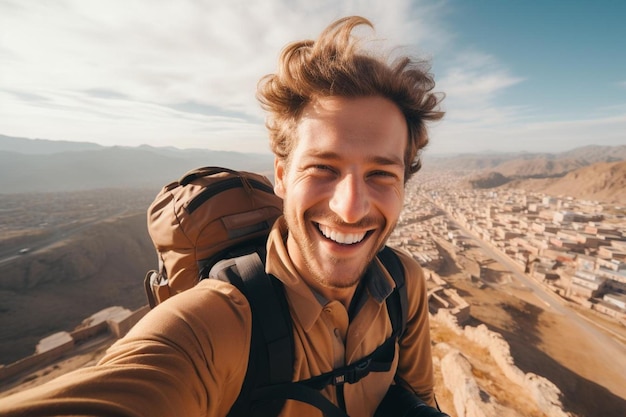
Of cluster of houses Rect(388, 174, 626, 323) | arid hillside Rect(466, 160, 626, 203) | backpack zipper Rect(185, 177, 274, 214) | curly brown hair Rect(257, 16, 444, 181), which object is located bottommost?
cluster of houses Rect(388, 174, 626, 323)

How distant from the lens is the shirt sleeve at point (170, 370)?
93cm

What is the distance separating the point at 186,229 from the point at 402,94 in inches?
77.1

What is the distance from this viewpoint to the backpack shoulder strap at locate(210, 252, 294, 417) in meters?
1.51

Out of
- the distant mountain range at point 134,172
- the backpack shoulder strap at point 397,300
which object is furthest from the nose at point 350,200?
the distant mountain range at point 134,172

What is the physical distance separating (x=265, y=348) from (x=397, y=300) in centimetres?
110

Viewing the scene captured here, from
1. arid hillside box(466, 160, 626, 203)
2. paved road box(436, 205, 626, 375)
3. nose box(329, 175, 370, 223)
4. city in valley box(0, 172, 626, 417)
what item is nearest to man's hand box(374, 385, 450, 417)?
nose box(329, 175, 370, 223)

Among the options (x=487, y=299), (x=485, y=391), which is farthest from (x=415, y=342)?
(x=487, y=299)

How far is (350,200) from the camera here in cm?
166

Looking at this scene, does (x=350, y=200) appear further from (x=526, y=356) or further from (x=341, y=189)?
(x=526, y=356)

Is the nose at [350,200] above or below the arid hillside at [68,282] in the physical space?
above

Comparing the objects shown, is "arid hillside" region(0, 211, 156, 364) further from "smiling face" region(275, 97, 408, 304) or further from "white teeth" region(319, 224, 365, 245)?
"white teeth" region(319, 224, 365, 245)

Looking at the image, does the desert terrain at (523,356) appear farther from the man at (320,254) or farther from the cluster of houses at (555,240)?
the man at (320,254)

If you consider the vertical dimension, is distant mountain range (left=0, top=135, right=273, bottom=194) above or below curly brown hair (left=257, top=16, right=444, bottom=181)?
below

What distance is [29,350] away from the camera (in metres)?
16.9
